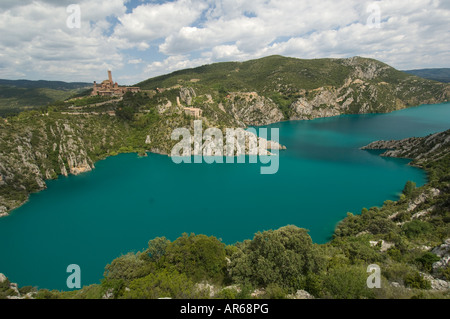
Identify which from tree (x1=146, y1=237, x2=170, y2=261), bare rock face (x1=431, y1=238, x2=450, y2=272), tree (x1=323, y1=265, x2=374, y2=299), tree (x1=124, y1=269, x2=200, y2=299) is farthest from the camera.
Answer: tree (x1=146, y1=237, x2=170, y2=261)

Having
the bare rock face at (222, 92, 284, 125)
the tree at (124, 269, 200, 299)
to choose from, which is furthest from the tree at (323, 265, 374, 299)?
the bare rock face at (222, 92, 284, 125)

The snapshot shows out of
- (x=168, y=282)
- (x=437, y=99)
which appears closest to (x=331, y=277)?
(x=168, y=282)

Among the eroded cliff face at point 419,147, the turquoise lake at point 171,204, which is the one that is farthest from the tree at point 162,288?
the eroded cliff face at point 419,147

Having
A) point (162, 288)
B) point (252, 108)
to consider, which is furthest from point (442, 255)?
point (252, 108)

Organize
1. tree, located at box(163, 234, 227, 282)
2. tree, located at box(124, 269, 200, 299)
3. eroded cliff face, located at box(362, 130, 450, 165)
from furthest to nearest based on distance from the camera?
eroded cliff face, located at box(362, 130, 450, 165) < tree, located at box(163, 234, 227, 282) < tree, located at box(124, 269, 200, 299)

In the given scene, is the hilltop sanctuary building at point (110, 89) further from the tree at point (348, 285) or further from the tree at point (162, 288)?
the tree at point (348, 285)

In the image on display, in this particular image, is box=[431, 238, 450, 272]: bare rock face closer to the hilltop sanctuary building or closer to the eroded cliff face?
the eroded cliff face

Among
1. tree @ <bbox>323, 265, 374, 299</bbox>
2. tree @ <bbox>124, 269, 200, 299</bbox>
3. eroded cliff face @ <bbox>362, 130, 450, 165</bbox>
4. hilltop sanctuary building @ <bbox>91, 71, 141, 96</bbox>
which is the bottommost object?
tree @ <bbox>124, 269, 200, 299</bbox>
